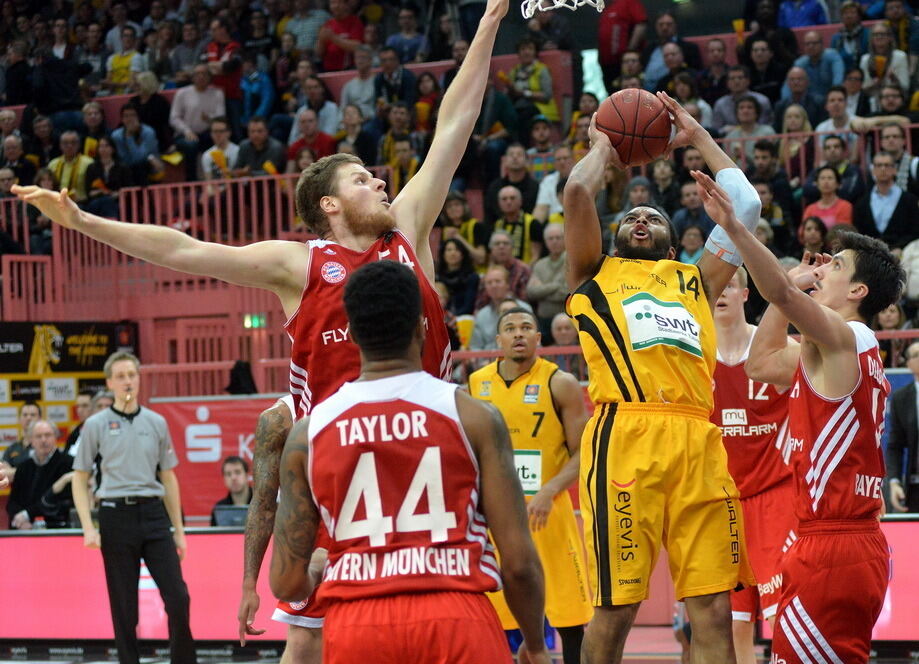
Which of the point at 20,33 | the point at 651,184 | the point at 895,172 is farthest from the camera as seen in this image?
the point at 20,33

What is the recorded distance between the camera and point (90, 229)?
466 cm

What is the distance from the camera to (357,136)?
627 inches

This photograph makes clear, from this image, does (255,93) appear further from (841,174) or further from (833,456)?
(833,456)

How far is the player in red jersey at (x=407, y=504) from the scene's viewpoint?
348 cm

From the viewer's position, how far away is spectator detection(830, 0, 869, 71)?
1443 cm

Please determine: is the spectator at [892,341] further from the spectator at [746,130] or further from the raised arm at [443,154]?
the raised arm at [443,154]

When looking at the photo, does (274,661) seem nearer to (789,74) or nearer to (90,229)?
(90,229)

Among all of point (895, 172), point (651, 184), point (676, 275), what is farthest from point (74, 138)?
point (676, 275)

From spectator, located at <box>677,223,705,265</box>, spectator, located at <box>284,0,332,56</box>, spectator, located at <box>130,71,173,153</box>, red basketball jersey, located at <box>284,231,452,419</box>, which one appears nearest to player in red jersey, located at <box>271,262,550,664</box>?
red basketball jersey, located at <box>284,231,452,419</box>

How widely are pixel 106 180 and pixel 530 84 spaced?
239 inches

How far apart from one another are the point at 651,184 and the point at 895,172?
2.54 metres

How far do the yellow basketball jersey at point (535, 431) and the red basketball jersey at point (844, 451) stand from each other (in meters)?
3.43

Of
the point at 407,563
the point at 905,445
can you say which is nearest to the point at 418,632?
the point at 407,563

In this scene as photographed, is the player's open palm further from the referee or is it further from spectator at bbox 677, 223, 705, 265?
spectator at bbox 677, 223, 705, 265
